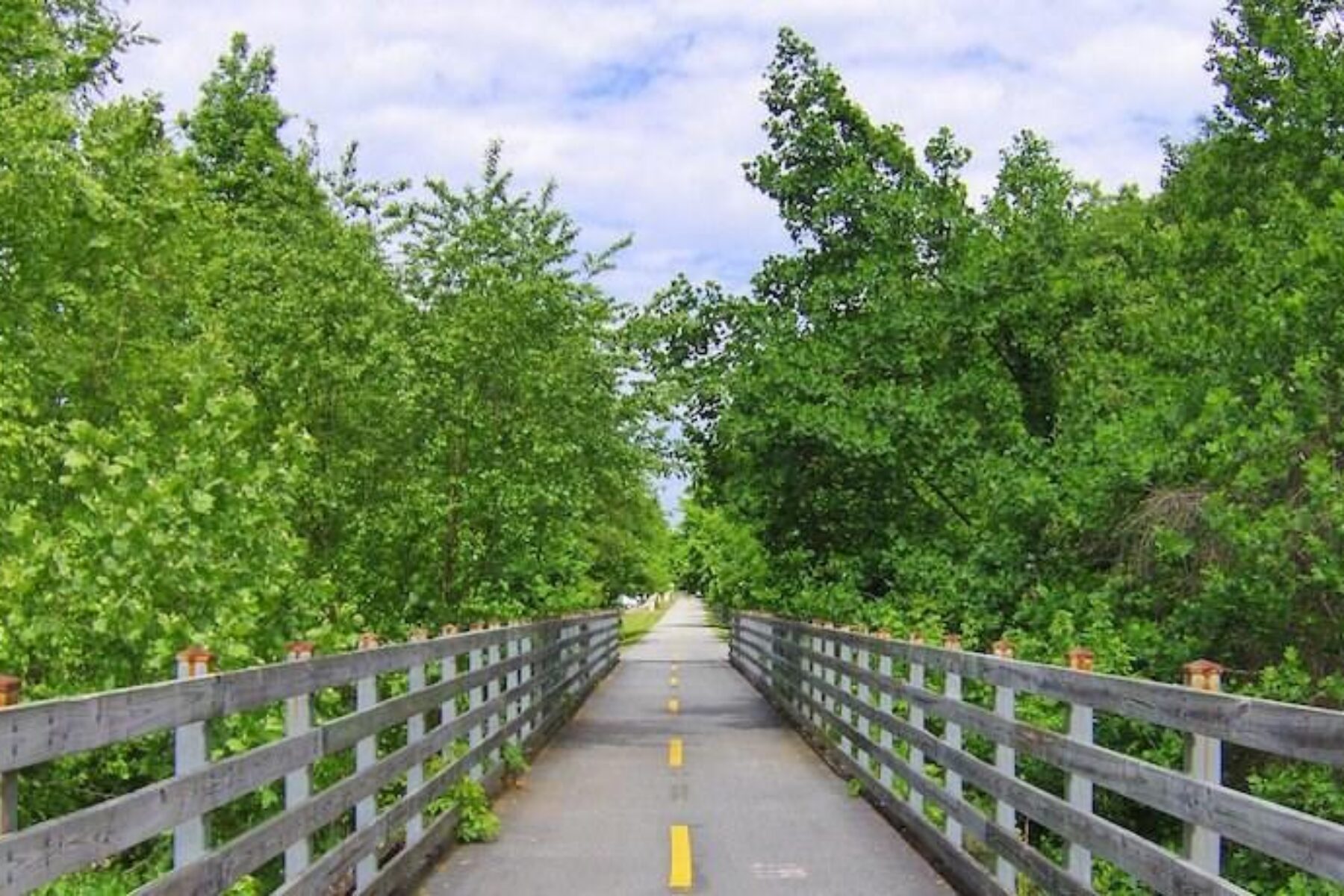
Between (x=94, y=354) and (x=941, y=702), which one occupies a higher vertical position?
(x=94, y=354)

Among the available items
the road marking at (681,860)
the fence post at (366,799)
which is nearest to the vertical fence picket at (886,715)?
the road marking at (681,860)

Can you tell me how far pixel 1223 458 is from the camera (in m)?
13.0

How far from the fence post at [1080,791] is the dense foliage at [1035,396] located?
6088 millimetres

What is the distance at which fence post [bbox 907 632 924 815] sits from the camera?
9.95 m

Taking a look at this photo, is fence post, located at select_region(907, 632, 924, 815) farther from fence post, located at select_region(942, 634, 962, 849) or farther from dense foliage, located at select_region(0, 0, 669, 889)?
dense foliage, located at select_region(0, 0, 669, 889)

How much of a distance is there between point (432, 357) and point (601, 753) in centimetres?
499

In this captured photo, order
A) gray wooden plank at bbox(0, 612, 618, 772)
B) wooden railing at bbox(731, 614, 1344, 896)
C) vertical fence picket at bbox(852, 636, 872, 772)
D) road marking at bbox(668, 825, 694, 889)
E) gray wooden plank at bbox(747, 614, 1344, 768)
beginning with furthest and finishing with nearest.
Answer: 1. vertical fence picket at bbox(852, 636, 872, 772)
2. road marking at bbox(668, 825, 694, 889)
3. wooden railing at bbox(731, 614, 1344, 896)
4. gray wooden plank at bbox(747, 614, 1344, 768)
5. gray wooden plank at bbox(0, 612, 618, 772)

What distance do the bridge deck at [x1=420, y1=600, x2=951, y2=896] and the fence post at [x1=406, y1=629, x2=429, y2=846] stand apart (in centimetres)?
31

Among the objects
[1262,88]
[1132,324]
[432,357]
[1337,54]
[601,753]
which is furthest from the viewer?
[1262,88]

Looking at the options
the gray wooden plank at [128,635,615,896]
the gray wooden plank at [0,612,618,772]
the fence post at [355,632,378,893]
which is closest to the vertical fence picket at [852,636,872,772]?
the gray wooden plank at [128,635,615,896]

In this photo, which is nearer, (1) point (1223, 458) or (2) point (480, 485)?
(1) point (1223, 458)

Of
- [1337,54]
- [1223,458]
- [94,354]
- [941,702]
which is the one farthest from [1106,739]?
[1337,54]

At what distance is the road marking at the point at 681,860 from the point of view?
27.8ft

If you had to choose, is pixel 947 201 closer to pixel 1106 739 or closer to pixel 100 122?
pixel 1106 739
